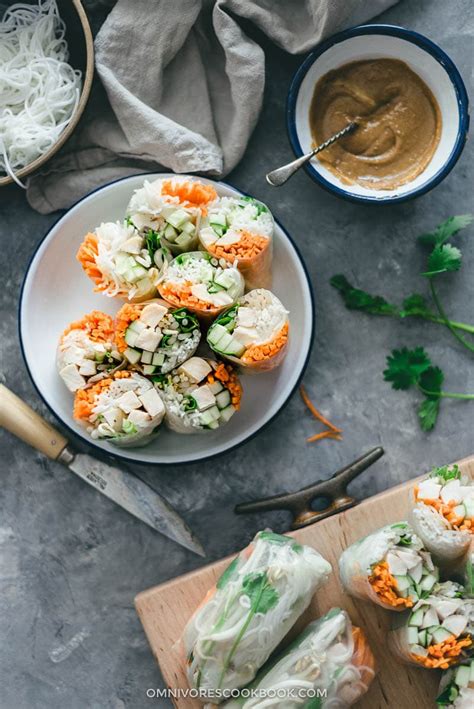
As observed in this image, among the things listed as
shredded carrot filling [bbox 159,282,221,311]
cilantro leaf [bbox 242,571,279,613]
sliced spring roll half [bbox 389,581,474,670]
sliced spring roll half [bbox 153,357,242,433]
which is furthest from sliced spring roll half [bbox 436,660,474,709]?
shredded carrot filling [bbox 159,282,221,311]

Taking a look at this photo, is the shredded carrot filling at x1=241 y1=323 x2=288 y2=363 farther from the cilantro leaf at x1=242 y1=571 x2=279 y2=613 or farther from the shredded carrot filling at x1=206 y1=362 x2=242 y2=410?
the cilantro leaf at x1=242 y1=571 x2=279 y2=613

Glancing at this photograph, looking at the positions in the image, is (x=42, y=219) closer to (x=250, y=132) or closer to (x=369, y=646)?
(x=250, y=132)

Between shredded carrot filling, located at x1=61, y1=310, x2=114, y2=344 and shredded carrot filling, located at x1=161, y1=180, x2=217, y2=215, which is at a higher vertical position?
shredded carrot filling, located at x1=161, y1=180, x2=217, y2=215

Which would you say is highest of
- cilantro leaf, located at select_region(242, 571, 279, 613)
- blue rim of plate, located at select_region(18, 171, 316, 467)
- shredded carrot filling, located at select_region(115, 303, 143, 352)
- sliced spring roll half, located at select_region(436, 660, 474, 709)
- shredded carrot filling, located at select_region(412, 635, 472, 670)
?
shredded carrot filling, located at select_region(115, 303, 143, 352)

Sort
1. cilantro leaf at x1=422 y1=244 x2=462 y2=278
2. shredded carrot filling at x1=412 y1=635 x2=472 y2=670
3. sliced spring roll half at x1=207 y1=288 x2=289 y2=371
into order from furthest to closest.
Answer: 1. cilantro leaf at x1=422 y1=244 x2=462 y2=278
2. sliced spring roll half at x1=207 y1=288 x2=289 y2=371
3. shredded carrot filling at x1=412 y1=635 x2=472 y2=670

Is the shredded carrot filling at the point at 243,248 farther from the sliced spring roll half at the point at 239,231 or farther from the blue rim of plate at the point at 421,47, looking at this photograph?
the blue rim of plate at the point at 421,47

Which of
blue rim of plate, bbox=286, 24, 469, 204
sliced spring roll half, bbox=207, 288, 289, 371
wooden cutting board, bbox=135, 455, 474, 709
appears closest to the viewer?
sliced spring roll half, bbox=207, 288, 289, 371

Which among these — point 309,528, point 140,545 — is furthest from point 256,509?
point 140,545

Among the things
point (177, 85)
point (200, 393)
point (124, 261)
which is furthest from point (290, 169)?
point (200, 393)
